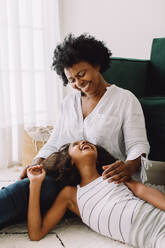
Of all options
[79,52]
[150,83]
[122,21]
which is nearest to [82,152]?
[79,52]

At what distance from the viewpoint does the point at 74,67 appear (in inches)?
60.6

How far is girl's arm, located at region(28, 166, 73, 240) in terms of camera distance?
1.34 m

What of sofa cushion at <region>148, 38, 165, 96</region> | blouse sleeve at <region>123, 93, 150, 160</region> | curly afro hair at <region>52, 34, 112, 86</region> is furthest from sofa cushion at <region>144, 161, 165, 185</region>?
curly afro hair at <region>52, 34, 112, 86</region>

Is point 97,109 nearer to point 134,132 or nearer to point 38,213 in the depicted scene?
point 134,132

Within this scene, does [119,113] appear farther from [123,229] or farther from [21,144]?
[21,144]

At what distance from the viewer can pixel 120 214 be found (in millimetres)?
1271

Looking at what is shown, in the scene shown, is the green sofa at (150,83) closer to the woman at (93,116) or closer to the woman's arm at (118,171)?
the woman at (93,116)

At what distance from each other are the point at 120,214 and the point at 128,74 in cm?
104

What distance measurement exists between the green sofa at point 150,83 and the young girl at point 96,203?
426mm

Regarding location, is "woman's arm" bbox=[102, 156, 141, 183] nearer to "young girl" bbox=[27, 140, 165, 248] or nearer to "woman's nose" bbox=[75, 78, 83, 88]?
"young girl" bbox=[27, 140, 165, 248]

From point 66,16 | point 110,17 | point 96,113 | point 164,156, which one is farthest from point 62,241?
point 66,16

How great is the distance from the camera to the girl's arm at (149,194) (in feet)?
4.19

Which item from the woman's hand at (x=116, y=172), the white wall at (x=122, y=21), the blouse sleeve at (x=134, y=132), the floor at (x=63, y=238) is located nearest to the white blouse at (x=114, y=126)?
the blouse sleeve at (x=134, y=132)

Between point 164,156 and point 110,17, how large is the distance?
1578mm
